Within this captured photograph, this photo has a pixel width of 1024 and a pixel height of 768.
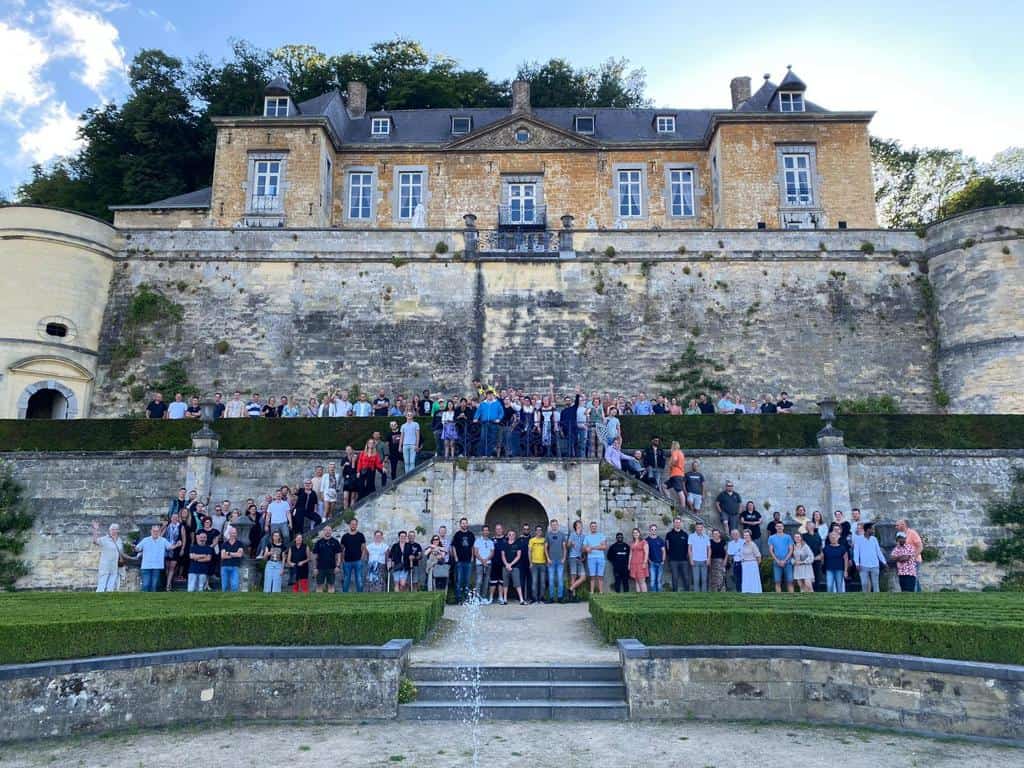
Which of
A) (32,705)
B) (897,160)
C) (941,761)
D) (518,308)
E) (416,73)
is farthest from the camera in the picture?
(897,160)

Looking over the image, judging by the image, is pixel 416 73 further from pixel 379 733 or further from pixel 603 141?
pixel 379 733

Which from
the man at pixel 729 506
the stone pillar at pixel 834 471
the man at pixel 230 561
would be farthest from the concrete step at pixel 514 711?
the stone pillar at pixel 834 471

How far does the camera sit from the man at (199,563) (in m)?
13.7

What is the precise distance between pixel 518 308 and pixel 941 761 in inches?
740

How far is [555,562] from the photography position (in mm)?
14219

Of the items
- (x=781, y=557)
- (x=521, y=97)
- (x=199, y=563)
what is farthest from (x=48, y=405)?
(x=521, y=97)

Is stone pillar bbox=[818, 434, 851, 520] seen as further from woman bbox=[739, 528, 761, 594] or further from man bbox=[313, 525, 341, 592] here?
man bbox=[313, 525, 341, 592]

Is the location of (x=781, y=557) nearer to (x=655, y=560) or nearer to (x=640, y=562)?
(x=655, y=560)

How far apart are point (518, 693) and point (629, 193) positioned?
88.0 ft

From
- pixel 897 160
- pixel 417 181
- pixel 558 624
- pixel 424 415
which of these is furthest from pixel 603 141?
pixel 558 624

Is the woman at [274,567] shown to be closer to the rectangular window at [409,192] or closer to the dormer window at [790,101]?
the rectangular window at [409,192]

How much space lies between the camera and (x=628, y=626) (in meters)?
9.14

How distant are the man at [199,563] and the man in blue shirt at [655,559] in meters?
7.44

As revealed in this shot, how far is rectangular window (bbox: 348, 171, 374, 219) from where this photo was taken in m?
32.6
